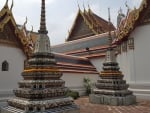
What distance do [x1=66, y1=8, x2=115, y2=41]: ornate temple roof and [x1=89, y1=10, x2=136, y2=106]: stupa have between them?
36.7 ft

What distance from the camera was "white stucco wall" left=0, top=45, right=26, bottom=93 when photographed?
368 inches

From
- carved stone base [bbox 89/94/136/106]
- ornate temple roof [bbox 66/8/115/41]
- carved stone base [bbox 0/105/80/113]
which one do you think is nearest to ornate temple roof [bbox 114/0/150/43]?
carved stone base [bbox 89/94/136/106]

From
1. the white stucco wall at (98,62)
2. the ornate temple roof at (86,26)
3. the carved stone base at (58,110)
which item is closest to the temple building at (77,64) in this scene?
the white stucco wall at (98,62)

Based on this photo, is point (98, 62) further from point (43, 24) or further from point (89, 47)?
point (43, 24)

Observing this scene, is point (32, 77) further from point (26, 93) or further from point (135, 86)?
point (135, 86)

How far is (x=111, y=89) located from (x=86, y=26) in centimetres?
1347

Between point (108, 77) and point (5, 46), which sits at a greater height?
point (5, 46)

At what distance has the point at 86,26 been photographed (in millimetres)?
21594

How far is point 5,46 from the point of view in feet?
31.4

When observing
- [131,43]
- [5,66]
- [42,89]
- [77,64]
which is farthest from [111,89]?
[77,64]

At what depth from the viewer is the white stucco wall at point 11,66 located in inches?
368

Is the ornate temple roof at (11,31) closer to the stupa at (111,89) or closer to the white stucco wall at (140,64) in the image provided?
the stupa at (111,89)

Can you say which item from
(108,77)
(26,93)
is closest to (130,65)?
(108,77)

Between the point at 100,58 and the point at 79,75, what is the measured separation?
119 inches
